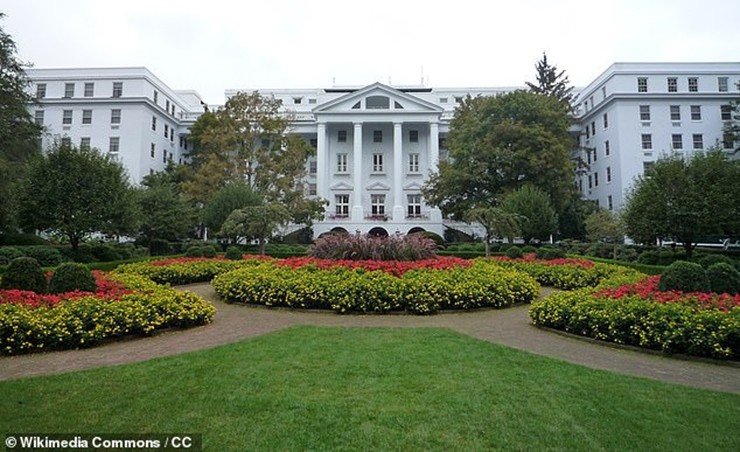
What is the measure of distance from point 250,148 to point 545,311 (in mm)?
32146

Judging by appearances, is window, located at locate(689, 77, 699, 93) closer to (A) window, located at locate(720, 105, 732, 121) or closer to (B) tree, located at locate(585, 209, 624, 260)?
(A) window, located at locate(720, 105, 732, 121)

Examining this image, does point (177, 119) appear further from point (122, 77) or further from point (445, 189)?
point (445, 189)

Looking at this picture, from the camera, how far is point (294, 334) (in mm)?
7492

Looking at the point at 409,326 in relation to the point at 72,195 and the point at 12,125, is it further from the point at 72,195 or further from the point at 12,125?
the point at 12,125

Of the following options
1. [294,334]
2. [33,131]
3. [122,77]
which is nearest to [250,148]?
[33,131]

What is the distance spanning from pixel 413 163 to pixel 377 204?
5931 mm

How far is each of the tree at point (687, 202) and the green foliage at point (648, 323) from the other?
47.9ft

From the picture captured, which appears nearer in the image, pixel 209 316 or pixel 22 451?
pixel 22 451

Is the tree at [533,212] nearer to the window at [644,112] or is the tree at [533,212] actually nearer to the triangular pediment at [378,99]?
the triangular pediment at [378,99]

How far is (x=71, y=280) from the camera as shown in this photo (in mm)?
8953

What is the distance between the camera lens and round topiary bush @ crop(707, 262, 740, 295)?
8789mm

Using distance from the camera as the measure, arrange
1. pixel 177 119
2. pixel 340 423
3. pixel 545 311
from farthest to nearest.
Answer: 1. pixel 177 119
2. pixel 545 311
3. pixel 340 423

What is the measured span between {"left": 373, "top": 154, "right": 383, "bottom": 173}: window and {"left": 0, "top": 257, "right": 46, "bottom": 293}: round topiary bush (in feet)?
126

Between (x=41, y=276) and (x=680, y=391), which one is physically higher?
(x=41, y=276)
